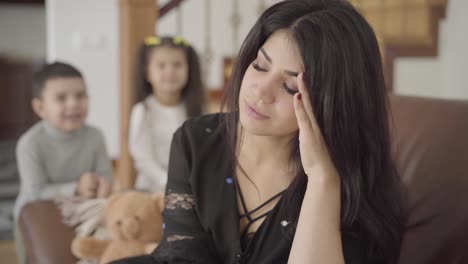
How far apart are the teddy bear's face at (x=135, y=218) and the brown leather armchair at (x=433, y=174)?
0.68 metres

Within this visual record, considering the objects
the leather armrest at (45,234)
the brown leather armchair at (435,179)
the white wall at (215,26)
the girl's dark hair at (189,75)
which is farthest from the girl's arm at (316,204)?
the white wall at (215,26)

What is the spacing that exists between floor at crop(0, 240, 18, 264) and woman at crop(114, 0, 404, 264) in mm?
1710

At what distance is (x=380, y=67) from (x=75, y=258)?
935 millimetres

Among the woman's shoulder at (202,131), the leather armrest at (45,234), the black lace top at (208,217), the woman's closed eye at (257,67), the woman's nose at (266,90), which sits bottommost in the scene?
the leather armrest at (45,234)

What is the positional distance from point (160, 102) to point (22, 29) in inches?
133

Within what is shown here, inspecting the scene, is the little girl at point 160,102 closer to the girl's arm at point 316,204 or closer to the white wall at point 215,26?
the girl's arm at point 316,204

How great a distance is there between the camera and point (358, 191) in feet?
3.76

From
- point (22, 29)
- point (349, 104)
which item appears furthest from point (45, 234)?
point (22, 29)

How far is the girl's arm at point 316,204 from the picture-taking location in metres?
1.09

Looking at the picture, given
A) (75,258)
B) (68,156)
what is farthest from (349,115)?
(68,156)

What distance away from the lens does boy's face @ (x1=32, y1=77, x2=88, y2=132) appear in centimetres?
215

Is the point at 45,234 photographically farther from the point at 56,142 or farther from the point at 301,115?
the point at 301,115

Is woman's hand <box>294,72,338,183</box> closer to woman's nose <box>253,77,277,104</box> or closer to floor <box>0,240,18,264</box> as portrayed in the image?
woman's nose <box>253,77,277,104</box>

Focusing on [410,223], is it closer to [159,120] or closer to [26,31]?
[159,120]
